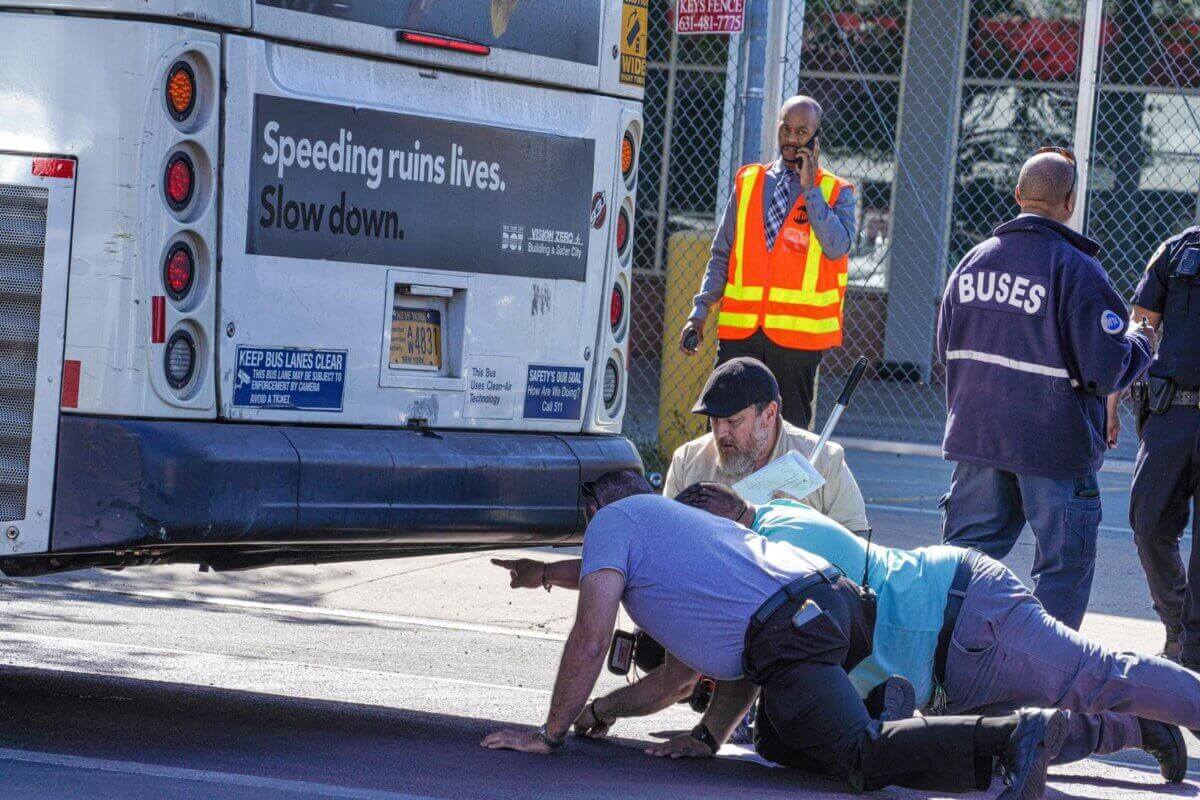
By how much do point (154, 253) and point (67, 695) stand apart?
1617 mm

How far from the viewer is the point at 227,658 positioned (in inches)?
268

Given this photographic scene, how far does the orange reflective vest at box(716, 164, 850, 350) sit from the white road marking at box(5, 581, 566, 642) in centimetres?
167

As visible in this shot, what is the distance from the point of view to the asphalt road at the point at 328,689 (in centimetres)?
493

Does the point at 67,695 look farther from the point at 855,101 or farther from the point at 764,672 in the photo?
the point at 855,101

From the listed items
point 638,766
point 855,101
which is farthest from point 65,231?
point 855,101

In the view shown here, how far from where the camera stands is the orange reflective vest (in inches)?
316

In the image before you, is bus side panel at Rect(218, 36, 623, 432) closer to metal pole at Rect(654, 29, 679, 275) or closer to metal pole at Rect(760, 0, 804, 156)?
metal pole at Rect(760, 0, 804, 156)

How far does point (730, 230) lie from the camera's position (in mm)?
8141

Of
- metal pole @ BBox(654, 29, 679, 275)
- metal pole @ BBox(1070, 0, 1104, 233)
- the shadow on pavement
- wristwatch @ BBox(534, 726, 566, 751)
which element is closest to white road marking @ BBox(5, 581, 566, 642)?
the shadow on pavement

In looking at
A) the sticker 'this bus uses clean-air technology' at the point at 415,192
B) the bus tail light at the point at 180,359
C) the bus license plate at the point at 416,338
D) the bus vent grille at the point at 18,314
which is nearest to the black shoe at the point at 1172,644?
the sticker 'this bus uses clean-air technology' at the point at 415,192

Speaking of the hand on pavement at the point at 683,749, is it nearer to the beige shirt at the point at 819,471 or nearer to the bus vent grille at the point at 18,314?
the beige shirt at the point at 819,471

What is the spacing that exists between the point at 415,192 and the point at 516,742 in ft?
5.96

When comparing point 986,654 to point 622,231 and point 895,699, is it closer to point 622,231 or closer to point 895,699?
point 895,699

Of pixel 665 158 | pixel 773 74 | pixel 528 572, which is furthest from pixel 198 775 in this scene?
pixel 665 158
